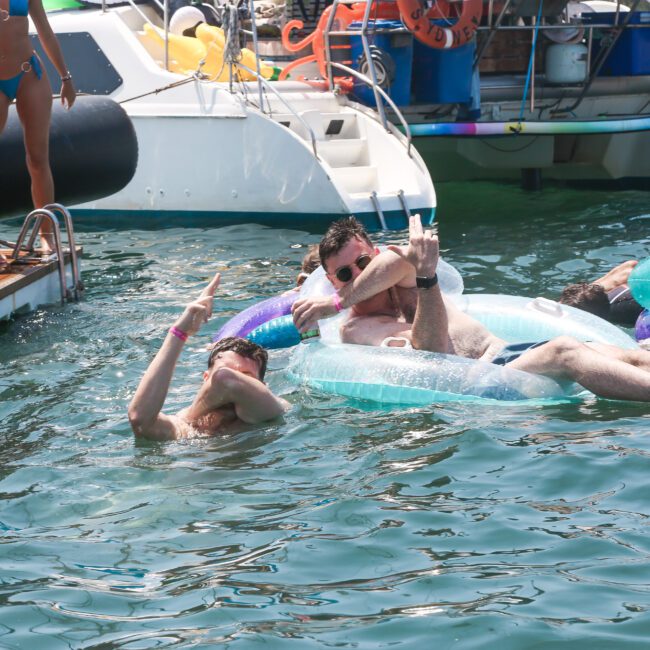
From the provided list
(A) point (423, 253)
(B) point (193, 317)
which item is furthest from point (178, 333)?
(A) point (423, 253)

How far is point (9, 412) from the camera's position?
19.8 ft

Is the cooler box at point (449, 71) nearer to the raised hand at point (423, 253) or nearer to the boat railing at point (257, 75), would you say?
the boat railing at point (257, 75)

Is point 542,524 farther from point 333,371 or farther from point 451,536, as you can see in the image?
point 333,371

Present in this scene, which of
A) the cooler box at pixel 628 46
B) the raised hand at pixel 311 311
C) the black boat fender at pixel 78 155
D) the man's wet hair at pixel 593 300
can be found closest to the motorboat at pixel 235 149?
the black boat fender at pixel 78 155

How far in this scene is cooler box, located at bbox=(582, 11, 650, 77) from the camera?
42.8 ft

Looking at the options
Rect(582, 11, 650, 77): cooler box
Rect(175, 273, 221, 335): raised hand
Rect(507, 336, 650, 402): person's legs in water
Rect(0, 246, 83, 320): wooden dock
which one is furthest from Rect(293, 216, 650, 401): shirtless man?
Rect(582, 11, 650, 77): cooler box

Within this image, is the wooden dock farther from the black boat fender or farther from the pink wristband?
the pink wristband

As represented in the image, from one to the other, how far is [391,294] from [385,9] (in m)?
6.92

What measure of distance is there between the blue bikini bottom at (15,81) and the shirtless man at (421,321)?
3073 millimetres

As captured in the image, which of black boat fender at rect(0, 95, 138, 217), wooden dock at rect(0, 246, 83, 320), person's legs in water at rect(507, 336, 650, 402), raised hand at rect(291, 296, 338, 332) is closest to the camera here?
person's legs in water at rect(507, 336, 650, 402)

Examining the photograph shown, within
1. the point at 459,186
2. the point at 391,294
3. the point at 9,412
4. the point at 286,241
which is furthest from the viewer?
the point at 459,186

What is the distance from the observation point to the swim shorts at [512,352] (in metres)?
6.02

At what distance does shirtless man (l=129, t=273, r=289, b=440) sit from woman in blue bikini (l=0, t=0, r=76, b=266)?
334 cm

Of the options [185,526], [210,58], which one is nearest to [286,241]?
[210,58]
